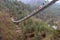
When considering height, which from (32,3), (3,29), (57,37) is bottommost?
(57,37)

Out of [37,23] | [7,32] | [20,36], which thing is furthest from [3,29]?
[37,23]

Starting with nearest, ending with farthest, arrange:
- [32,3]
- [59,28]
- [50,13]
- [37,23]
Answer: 1. [59,28]
2. [37,23]
3. [50,13]
4. [32,3]

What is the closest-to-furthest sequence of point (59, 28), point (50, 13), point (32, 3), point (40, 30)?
1. point (59, 28)
2. point (40, 30)
3. point (50, 13)
4. point (32, 3)

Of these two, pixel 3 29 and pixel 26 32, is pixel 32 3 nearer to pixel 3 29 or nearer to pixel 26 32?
pixel 26 32

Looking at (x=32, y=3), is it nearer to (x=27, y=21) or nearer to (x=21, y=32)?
(x=27, y=21)

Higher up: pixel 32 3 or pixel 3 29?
pixel 32 3

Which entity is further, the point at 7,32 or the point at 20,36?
the point at 20,36

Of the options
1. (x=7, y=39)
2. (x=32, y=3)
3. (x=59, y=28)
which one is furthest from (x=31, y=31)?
(x=32, y=3)

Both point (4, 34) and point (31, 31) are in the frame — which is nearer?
point (4, 34)

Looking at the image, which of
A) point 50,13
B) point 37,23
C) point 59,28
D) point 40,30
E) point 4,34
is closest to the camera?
point 4,34
